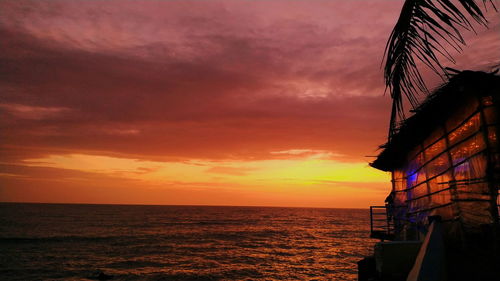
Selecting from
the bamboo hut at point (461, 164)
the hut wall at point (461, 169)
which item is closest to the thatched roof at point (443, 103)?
the bamboo hut at point (461, 164)

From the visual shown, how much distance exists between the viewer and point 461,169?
32.7 ft

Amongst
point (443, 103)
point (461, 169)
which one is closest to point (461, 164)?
point (461, 169)

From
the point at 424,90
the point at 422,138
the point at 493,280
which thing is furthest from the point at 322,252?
the point at 424,90

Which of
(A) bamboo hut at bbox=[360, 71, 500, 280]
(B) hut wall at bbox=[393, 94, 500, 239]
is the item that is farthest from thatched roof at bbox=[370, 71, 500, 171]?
(B) hut wall at bbox=[393, 94, 500, 239]

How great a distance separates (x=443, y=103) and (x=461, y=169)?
2.19 m

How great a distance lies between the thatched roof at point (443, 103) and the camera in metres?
8.27

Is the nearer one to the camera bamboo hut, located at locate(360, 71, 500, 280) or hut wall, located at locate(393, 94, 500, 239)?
bamboo hut, located at locate(360, 71, 500, 280)

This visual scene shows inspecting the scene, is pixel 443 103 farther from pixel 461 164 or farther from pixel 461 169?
pixel 461 169

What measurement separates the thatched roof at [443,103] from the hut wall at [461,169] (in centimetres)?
24

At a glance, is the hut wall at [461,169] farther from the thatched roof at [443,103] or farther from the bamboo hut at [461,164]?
the thatched roof at [443,103]

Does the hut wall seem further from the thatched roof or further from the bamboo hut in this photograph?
the thatched roof

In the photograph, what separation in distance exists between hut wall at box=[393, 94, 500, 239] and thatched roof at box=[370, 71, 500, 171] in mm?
240

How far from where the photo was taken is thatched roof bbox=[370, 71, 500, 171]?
8.27m

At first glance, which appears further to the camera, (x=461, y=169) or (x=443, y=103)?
(x=443, y=103)
